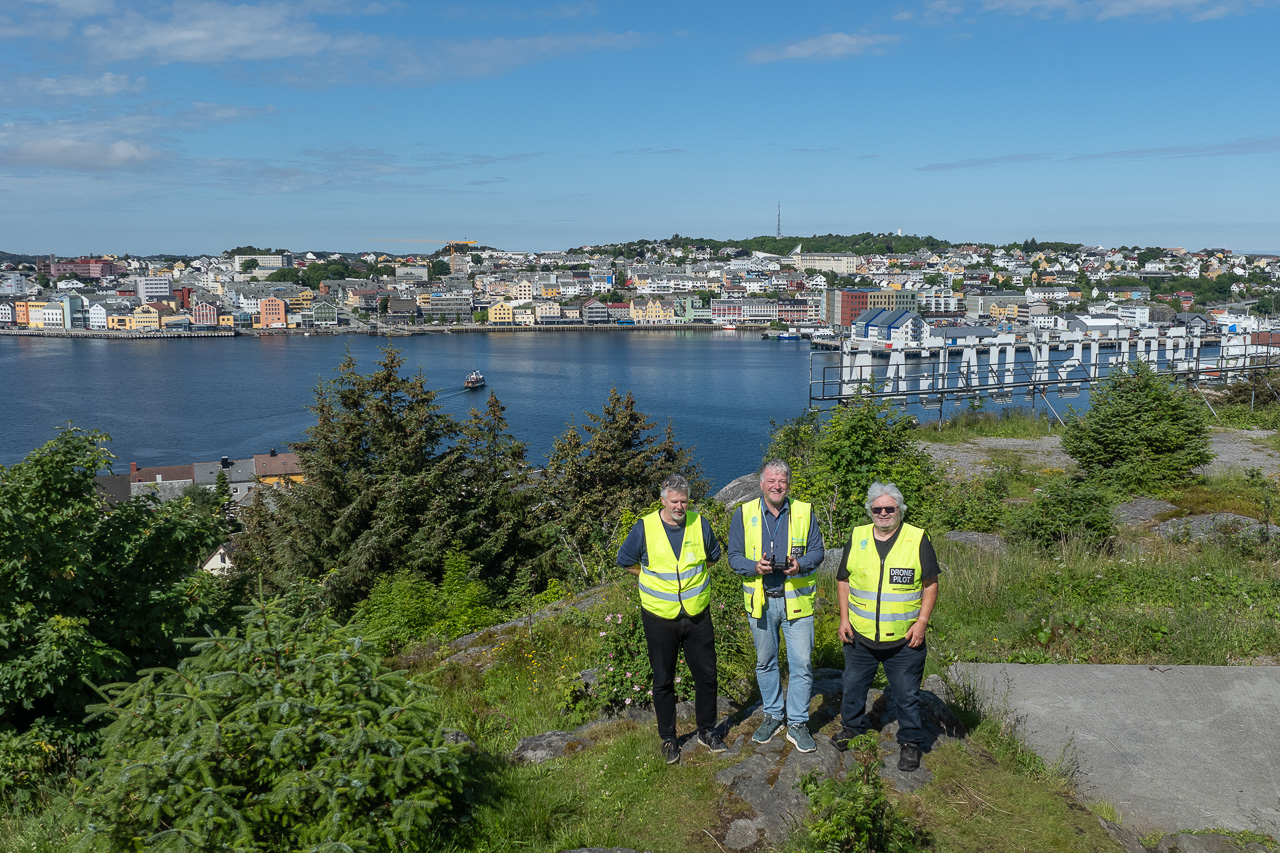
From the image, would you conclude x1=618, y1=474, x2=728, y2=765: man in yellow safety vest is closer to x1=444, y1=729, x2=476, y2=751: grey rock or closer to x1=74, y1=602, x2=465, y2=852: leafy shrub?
x1=444, y1=729, x2=476, y2=751: grey rock

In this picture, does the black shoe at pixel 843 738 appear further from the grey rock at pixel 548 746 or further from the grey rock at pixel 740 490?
the grey rock at pixel 740 490

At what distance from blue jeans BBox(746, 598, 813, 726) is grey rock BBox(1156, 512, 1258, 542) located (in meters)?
4.96

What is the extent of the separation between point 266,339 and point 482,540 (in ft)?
349

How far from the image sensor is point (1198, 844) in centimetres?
289

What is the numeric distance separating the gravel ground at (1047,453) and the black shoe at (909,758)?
733 cm

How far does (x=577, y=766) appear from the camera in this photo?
132 inches

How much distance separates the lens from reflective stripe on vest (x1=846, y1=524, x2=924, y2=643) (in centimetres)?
313

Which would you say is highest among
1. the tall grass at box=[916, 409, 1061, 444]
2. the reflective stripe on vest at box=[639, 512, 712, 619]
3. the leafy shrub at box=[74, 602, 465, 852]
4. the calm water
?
the reflective stripe on vest at box=[639, 512, 712, 619]

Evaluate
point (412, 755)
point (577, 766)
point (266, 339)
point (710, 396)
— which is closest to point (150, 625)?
point (577, 766)

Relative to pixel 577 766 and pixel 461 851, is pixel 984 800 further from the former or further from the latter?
pixel 461 851

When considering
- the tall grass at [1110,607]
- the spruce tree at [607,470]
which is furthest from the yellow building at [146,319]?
the tall grass at [1110,607]

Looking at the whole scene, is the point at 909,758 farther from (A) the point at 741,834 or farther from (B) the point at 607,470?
(B) the point at 607,470

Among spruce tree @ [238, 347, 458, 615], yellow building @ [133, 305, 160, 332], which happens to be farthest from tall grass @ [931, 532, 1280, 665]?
yellow building @ [133, 305, 160, 332]

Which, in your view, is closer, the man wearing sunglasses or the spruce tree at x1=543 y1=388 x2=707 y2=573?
the man wearing sunglasses
